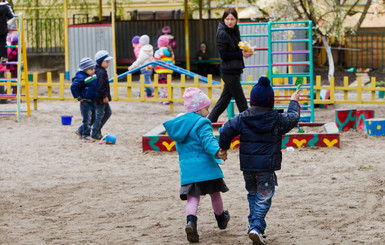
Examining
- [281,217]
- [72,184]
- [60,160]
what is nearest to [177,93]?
[60,160]

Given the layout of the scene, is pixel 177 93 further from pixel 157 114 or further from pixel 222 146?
pixel 222 146

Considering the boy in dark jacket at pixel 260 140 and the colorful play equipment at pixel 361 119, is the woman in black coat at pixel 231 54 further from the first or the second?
the boy in dark jacket at pixel 260 140

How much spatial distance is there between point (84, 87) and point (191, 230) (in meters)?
5.58

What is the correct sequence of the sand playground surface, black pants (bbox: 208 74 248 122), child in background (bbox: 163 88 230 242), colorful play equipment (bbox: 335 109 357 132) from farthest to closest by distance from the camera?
colorful play equipment (bbox: 335 109 357 132) → black pants (bbox: 208 74 248 122) → the sand playground surface → child in background (bbox: 163 88 230 242)

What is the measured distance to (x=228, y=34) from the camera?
10.2 metres

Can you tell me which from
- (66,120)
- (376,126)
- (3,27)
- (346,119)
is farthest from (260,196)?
(3,27)

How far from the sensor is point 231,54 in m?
10.3

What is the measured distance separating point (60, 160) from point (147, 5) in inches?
788

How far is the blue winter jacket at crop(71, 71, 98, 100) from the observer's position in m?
10.7

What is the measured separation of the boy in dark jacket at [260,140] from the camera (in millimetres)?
5547

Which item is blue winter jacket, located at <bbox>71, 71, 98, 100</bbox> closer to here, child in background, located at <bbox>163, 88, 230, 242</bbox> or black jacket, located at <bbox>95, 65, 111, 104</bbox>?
black jacket, located at <bbox>95, 65, 111, 104</bbox>

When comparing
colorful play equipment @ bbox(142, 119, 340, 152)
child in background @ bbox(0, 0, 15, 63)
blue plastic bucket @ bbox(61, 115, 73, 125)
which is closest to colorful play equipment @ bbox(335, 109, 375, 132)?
colorful play equipment @ bbox(142, 119, 340, 152)

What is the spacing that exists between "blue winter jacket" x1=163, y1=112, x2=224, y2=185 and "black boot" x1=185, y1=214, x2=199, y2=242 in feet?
0.97

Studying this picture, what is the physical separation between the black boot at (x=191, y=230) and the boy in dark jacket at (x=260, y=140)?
44 cm
